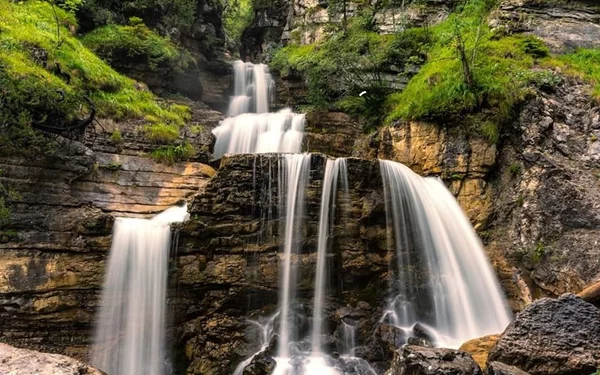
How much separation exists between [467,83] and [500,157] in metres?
2.43

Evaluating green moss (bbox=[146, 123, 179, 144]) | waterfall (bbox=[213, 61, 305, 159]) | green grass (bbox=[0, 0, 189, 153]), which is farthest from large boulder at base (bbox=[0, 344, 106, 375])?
waterfall (bbox=[213, 61, 305, 159])

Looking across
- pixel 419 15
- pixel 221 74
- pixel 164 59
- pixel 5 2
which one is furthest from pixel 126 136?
pixel 419 15

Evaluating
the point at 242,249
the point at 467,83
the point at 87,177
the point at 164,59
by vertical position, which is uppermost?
the point at 164,59

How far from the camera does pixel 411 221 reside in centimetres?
1048

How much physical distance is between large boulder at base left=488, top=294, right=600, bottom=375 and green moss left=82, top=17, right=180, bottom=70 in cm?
1631

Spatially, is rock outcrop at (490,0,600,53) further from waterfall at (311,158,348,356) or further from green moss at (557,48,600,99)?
waterfall at (311,158,348,356)

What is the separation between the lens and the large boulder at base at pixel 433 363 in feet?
18.9

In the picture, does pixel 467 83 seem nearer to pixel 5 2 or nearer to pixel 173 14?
pixel 173 14

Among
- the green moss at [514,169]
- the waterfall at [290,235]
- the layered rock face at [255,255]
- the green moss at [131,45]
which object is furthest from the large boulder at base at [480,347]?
the green moss at [131,45]

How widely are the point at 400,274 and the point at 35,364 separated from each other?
767 centimetres

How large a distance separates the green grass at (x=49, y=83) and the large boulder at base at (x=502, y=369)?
10.3m

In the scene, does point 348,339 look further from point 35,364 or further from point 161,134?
point 161,134

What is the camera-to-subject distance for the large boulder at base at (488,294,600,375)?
5727 mm

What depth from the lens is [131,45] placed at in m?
16.8
